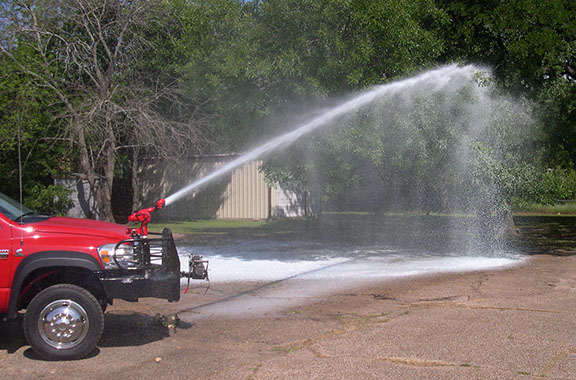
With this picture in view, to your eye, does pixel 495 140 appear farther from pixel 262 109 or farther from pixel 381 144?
pixel 262 109

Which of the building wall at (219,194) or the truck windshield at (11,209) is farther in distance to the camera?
the building wall at (219,194)

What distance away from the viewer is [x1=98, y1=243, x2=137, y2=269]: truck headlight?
6449mm

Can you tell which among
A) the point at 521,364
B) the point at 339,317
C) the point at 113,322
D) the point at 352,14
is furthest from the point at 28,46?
the point at 521,364

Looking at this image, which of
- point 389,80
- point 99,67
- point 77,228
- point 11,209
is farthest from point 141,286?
point 99,67

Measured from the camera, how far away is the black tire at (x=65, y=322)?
623cm

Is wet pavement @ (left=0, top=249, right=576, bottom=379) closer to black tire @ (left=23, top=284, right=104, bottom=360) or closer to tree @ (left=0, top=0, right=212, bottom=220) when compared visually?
black tire @ (left=23, top=284, right=104, bottom=360)

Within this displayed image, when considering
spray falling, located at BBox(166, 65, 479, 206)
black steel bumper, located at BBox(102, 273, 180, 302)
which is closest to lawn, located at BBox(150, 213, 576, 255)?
spray falling, located at BBox(166, 65, 479, 206)

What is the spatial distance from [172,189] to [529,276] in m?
19.9

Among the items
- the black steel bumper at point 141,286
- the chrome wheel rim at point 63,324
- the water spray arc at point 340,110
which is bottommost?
the chrome wheel rim at point 63,324

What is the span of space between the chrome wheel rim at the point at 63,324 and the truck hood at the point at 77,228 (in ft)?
2.43

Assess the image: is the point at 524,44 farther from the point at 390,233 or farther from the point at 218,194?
the point at 218,194

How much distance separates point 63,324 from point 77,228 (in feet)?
3.35

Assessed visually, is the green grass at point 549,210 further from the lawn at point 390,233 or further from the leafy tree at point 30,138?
the leafy tree at point 30,138

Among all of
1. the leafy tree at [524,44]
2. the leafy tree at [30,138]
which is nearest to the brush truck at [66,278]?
the leafy tree at [524,44]
